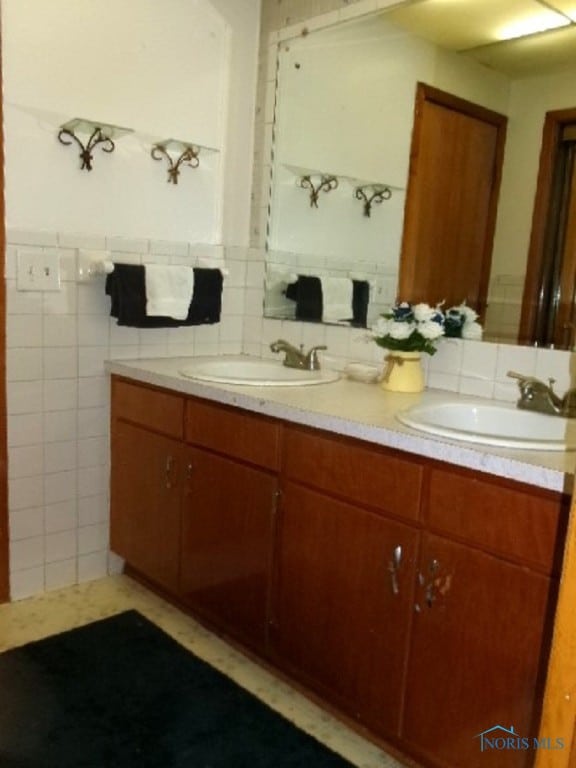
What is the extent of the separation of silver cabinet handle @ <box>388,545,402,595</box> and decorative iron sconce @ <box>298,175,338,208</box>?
1427 millimetres

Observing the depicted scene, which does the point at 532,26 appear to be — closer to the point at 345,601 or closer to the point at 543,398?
the point at 543,398

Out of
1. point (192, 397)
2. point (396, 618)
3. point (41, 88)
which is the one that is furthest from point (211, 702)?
point (41, 88)

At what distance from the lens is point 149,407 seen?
2162mm

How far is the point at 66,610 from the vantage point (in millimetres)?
2209

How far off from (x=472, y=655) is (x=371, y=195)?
61.2 inches

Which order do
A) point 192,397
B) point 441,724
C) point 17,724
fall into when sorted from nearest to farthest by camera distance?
point 441,724
point 17,724
point 192,397

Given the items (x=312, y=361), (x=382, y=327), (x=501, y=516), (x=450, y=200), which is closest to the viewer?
(x=501, y=516)

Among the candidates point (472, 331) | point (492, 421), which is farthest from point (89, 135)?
point (492, 421)

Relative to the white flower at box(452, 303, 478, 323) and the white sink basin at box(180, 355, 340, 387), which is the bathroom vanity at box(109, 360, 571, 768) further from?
the white flower at box(452, 303, 478, 323)

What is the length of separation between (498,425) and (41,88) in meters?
1.65

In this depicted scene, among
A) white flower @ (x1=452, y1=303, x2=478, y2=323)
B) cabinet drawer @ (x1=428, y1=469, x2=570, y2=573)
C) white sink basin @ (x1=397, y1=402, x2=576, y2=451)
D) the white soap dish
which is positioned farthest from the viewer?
the white soap dish

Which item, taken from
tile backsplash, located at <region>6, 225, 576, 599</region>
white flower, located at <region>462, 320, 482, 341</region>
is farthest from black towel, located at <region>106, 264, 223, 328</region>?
white flower, located at <region>462, 320, 482, 341</region>

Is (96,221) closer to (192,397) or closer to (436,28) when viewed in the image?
(192,397)

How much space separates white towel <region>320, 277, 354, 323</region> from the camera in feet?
7.72
